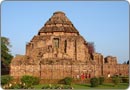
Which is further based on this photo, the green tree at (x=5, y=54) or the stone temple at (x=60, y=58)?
the green tree at (x=5, y=54)

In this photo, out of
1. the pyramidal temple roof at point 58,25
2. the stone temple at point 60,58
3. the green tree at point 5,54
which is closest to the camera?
the stone temple at point 60,58

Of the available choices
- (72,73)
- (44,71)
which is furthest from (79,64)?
(44,71)

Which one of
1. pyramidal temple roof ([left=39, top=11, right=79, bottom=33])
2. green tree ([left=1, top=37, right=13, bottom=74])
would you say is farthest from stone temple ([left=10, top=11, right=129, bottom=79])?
green tree ([left=1, top=37, right=13, bottom=74])

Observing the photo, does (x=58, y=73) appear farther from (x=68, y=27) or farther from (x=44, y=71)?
(x=68, y=27)

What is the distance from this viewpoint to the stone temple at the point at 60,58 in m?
26.6

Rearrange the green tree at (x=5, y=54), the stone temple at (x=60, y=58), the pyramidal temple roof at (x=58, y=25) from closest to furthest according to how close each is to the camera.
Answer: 1. the stone temple at (x=60, y=58)
2. the pyramidal temple roof at (x=58, y=25)
3. the green tree at (x=5, y=54)

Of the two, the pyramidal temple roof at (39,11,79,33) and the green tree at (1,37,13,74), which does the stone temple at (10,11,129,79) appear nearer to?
the pyramidal temple roof at (39,11,79,33)

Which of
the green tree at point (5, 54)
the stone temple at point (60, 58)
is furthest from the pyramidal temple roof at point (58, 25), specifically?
the green tree at point (5, 54)

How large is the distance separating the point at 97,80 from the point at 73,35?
10.9 m

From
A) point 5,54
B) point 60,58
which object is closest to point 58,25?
point 60,58

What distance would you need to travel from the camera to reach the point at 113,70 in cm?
3092

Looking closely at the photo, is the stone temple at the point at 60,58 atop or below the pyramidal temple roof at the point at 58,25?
below

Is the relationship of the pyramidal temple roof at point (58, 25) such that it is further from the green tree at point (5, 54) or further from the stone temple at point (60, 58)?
the green tree at point (5, 54)

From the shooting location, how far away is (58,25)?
3186cm
